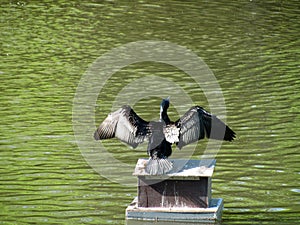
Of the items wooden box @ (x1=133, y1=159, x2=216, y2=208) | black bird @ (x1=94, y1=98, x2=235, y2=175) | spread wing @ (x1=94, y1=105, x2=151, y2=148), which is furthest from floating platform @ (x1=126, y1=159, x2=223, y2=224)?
spread wing @ (x1=94, y1=105, x2=151, y2=148)

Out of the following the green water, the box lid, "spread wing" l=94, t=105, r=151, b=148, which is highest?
"spread wing" l=94, t=105, r=151, b=148

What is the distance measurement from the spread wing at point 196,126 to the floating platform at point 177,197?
0.31 metres

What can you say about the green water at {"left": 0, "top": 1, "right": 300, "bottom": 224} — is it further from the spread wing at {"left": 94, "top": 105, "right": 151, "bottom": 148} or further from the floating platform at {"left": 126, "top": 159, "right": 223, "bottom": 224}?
the spread wing at {"left": 94, "top": 105, "right": 151, "bottom": 148}

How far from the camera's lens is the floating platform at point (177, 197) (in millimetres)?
7988

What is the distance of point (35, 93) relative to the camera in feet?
46.0

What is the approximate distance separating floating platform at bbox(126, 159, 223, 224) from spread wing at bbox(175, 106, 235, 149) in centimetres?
31

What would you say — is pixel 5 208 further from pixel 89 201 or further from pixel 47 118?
pixel 47 118

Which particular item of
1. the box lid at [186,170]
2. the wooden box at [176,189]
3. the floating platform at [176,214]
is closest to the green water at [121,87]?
the floating platform at [176,214]

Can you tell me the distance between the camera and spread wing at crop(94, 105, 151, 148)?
8352 millimetres

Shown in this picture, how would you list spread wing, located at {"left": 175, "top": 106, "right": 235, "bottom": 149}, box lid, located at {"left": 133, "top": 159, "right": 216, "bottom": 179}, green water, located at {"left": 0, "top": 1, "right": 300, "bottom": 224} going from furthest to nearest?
green water, located at {"left": 0, "top": 1, "right": 300, "bottom": 224} → spread wing, located at {"left": 175, "top": 106, "right": 235, "bottom": 149} → box lid, located at {"left": 133, "top": 159, "right": 216, "bottom": 179}

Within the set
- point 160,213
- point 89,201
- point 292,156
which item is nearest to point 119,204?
point 89,201

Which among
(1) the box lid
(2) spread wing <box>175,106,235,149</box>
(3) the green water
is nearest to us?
(1) the box lid

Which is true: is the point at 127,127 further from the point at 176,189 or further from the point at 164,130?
the point at 176,189

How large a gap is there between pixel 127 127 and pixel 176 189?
0.86 metres
